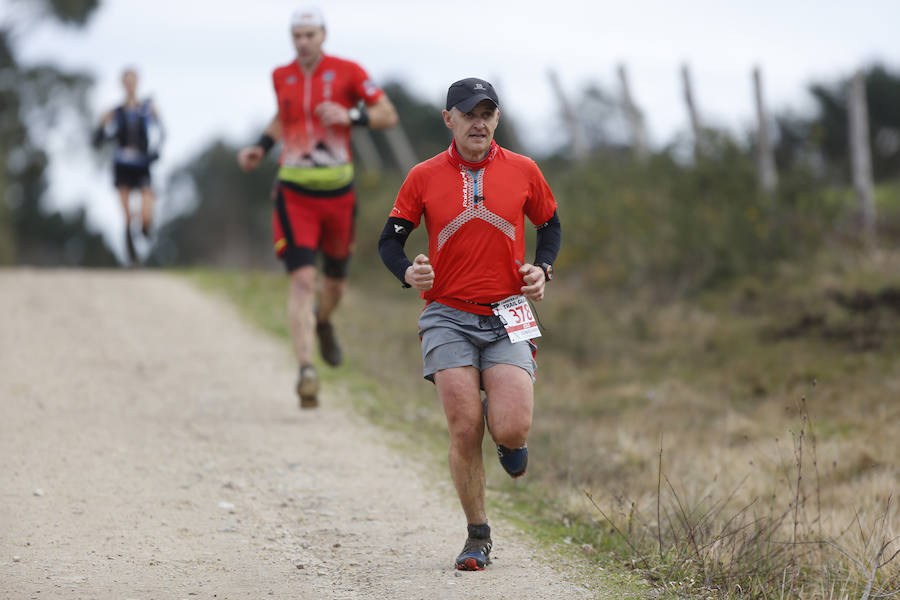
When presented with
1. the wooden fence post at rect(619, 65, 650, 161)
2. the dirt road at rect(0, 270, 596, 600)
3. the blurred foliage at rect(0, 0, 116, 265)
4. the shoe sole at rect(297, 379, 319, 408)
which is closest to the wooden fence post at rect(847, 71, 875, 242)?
the wooden fence post at rect(619, 65, 650, 161)

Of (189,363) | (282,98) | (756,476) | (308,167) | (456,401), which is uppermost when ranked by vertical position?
(282,98)

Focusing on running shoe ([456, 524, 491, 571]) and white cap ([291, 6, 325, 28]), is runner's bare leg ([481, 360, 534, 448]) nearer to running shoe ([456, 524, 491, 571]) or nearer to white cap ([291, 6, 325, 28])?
running shoe ([456, 524, 491, 571])

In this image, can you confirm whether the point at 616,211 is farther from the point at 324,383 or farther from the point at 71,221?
the point at 71,221

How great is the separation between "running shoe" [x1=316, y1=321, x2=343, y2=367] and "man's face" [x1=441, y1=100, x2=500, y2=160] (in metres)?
4.02

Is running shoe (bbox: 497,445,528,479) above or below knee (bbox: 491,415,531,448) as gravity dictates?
below

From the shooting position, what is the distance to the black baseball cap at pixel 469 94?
4.41 metres

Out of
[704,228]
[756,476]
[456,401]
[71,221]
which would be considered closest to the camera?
[456,401]

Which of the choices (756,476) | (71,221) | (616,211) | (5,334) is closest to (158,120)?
(5,334)

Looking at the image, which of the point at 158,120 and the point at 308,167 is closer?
the point at 308,167

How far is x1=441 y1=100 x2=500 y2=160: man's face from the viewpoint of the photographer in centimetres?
447

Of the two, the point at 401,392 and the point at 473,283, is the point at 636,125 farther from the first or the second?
the point at 473,283

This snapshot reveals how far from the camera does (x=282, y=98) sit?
761cm

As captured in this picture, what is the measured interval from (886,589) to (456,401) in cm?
199

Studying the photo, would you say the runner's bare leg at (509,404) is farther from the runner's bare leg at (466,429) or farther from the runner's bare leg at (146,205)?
the runner's bare leg at (146,205)
